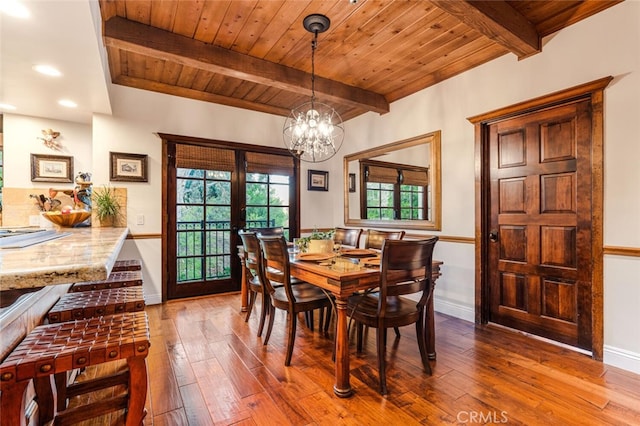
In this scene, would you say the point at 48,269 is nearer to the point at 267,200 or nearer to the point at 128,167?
the point at 128,167

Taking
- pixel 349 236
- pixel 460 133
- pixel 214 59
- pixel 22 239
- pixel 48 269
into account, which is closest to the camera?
pixel 48 269

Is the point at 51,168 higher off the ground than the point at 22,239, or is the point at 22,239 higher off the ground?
the point at 51,168

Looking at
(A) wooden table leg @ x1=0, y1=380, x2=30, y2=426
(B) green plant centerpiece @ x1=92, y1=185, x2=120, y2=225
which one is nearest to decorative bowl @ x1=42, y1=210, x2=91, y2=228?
(B) green plant centerpiece @ x1=92, y1=185, x2=120, y2=225

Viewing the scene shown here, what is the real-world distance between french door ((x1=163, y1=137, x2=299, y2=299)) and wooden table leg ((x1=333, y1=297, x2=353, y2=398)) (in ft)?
8.78

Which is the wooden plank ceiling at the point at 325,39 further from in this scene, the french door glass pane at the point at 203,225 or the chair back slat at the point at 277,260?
the chair back slat at the point at 277,260

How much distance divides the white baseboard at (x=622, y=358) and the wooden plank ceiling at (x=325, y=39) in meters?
2.42

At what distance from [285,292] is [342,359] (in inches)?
25.5

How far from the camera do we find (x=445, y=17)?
236 centimetres

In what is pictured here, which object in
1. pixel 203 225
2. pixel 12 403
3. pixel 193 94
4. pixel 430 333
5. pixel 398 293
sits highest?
pixel 193 94

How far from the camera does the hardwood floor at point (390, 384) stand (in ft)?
5.40

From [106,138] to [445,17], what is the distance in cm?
366

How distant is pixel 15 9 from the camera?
1.61 meters

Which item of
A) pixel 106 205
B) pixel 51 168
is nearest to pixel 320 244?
pixel 106 205

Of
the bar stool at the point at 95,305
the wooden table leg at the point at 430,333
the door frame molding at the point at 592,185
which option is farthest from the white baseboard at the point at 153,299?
the door frame molding at the point at 592,185
